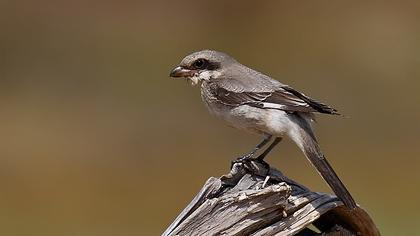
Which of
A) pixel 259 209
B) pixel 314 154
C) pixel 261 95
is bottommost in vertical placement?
pixel 259 209

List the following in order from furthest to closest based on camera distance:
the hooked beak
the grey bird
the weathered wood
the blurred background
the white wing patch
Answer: the blurred background → the hooked beak → the white wing patch → the grey bird → the weathered wood

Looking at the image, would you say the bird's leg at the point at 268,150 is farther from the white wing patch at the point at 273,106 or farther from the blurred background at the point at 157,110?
the blurred background at the point at 157,110

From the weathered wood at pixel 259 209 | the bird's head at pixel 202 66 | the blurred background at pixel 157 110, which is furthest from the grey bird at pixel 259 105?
the blurred background at pixel 157 110

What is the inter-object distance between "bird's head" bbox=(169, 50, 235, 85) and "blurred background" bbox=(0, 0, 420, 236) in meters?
4.13

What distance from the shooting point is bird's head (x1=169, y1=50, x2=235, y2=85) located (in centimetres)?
594

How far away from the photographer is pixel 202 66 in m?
5.97

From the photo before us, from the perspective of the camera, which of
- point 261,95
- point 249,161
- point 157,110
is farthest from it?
point 157,110

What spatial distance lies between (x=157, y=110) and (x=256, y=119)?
27.9 ft

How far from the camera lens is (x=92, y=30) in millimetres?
17062

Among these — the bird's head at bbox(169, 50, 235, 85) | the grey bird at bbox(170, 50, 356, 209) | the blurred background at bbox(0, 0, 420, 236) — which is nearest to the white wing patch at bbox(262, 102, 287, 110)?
the grey bird at bbox(170, 50, 356, 209)

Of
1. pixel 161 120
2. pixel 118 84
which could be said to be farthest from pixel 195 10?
pixel 161 120

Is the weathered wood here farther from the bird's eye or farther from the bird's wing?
the bird's eye

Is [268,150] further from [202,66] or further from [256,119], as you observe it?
[202,66]

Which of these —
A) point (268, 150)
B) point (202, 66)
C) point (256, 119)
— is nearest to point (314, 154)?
point (268, 150)
